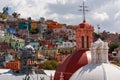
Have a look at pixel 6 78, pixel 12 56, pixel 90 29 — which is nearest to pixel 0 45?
pixel 12 56

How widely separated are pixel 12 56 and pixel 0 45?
15.9m

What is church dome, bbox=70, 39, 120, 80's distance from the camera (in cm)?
2842

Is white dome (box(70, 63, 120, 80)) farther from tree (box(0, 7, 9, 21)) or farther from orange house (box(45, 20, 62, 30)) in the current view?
orange house (box(45, 20, 62, 30))

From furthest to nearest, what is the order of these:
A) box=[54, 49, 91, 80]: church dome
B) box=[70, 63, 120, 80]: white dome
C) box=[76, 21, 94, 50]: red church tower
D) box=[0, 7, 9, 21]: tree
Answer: box=[0, 7, 9, 21]: tree → box=[76, 21, 94, 50]: red church tower → box=[54, 49, 91, 80]: church dome → box=[70, 63, 120, 80]: white dome

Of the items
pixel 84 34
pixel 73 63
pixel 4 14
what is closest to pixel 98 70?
pixel 73 63

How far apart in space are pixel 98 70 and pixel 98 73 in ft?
1.21

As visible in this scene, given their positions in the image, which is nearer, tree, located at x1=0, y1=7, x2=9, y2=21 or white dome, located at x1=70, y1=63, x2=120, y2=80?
white dome, located at x1=70, y1=63, x2=120, y2=80

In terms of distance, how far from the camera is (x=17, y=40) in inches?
5340

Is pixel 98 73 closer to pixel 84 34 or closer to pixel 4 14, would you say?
pixel 84 34

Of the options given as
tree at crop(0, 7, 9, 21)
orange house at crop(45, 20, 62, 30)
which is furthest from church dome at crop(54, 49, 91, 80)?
orange house at crop(45, 20, 62, 30)

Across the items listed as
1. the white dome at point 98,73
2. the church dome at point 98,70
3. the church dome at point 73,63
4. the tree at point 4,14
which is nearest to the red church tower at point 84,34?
the church dome at point 73,63

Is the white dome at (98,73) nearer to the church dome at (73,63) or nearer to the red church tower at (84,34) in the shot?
the church dome at (73,63)

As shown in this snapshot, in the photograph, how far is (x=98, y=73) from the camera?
28.7 meters

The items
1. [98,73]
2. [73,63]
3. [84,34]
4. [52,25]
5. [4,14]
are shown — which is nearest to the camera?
[98,73]
